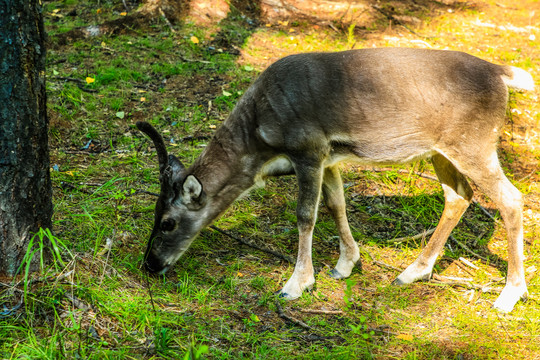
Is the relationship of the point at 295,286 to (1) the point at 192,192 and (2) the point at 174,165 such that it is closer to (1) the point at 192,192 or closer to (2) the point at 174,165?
(1) the point at 192,192

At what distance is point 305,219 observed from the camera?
5270 mm

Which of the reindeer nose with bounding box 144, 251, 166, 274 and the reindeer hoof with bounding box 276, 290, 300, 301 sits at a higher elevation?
the reindeer nose with bounding box 144, 251, 166, 274

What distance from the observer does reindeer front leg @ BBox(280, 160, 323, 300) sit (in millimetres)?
5086

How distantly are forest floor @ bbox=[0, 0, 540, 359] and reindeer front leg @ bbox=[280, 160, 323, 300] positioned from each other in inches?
5.0

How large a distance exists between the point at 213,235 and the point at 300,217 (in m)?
1.18

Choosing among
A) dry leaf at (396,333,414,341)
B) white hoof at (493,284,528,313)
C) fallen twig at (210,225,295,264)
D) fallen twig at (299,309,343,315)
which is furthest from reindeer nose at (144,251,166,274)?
white hoof at (493,284,528,313)

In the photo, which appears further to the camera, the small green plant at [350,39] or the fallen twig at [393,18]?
the fallen twig at [393,18]

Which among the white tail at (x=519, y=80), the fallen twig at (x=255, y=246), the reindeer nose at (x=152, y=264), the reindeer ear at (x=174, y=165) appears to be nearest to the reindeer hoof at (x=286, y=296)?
the fallen twig at (x=255, y=246)

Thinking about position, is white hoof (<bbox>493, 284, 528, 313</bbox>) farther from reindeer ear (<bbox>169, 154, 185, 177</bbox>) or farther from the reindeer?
reindeer ear (<bbox>169, 154, 185, 177</bbox>)

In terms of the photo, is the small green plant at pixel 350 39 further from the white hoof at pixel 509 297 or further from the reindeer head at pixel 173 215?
the white hoof at pixel 509 297

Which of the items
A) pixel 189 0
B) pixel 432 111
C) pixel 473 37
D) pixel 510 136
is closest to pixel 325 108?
pixel 432 111

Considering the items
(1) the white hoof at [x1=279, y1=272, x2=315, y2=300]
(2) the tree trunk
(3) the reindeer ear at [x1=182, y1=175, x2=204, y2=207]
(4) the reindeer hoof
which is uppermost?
(2) the tree trunk

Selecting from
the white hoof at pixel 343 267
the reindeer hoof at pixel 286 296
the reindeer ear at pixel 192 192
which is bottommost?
the white hoof at pixel 343 267

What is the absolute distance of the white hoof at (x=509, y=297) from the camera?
501 cm
